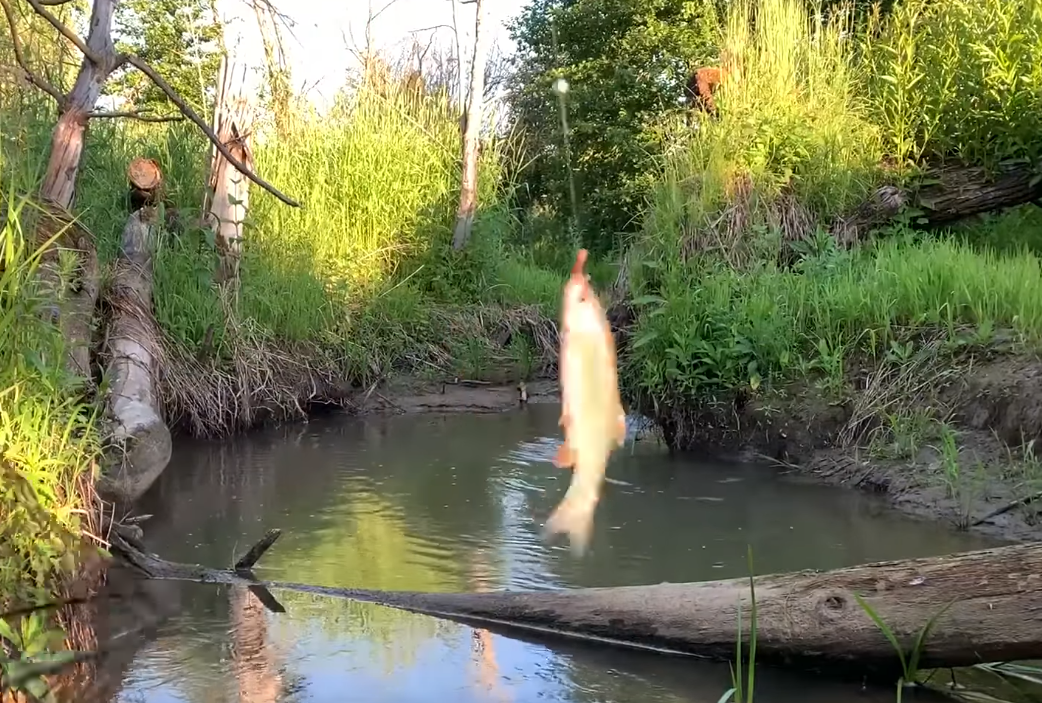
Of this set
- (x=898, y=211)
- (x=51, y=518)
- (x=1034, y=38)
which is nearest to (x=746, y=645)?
(x=51, y=518)

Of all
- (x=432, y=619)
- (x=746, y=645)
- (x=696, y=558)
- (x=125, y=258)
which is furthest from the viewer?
(x=125, y=258)

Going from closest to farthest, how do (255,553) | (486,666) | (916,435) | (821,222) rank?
(486,666) < (255,553) < (916,435) < (821,222)

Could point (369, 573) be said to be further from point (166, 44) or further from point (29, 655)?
point (166, 44)

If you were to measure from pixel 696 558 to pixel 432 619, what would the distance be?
44.9 inches

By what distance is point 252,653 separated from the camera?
2691 mm

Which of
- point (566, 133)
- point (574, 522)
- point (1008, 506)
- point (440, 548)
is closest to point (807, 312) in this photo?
point (1008, 506)

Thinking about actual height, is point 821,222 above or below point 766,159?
below

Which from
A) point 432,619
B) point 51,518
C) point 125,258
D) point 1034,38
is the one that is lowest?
point 432,619

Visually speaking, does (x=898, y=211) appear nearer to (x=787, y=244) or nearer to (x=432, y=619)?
(x=787, y=244)

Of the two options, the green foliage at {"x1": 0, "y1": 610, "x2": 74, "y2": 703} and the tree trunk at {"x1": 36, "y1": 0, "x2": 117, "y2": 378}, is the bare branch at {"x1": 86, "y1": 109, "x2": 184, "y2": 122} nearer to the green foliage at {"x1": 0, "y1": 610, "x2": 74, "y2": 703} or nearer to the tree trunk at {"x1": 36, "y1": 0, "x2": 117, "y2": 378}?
the tree trunk at {"x1": 36, "y1": 0, "x2": 117, "y2": 378}

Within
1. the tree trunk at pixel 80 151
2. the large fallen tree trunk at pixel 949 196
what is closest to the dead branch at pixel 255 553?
the tree trunk at pixel 80 151

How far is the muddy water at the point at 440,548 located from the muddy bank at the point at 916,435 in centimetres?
21

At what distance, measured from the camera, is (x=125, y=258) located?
19.3 ft

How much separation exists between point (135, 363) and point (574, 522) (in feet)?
8.35
